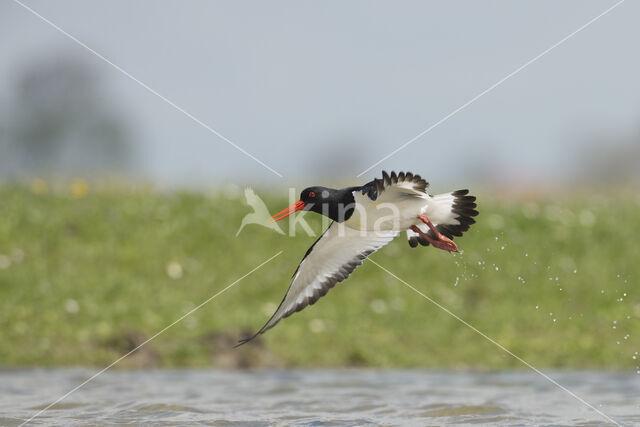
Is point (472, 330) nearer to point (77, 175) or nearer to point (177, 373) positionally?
point (177, 373)

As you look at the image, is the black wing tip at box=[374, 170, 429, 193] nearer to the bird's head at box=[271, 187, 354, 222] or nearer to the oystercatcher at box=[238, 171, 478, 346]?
the oystercatcher at box=[238, 171, 478, 346]

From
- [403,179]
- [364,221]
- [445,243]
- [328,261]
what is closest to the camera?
[403,179]

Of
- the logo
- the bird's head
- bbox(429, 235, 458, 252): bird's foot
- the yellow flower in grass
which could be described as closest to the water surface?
bbox(429, 235, 458, 252): bird's foot

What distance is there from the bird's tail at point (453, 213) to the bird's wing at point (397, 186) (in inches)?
26.7

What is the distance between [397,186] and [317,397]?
109 inches

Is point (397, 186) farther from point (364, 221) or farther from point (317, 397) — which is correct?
point (317, 397)

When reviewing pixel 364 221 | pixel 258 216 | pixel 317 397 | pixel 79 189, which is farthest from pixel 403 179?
pixel 79 189

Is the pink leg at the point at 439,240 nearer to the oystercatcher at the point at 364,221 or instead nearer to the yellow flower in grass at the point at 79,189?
the oystercatcher at the point at 364,221

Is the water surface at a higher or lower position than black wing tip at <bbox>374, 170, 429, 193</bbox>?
lower

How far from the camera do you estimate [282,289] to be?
512 inches

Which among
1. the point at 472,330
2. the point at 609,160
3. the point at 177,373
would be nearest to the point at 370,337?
the point at 472,330

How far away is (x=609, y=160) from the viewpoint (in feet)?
129

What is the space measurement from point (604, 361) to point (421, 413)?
467cm

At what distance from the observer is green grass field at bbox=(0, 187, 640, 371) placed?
11.3 meters
